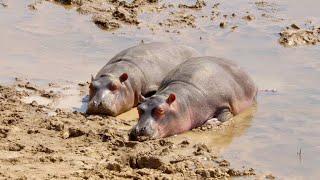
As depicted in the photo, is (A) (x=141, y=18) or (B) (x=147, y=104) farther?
(A) (x=141, y=18)

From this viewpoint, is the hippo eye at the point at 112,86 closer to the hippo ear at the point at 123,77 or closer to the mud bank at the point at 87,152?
the hippo ear at the point at 123,77

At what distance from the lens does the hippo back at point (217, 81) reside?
32.2 ft

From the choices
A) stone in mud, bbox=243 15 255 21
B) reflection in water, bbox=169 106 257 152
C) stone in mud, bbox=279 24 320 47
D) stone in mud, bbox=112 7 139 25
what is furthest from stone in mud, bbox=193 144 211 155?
stone in mud, bbox=243 15 255 21

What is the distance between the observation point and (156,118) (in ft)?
29.0

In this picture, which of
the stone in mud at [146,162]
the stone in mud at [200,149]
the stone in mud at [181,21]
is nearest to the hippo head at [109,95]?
the stone in mud at [200,149]

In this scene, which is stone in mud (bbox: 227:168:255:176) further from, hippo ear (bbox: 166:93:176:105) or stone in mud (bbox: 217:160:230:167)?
hippo ear (bbox: 166:93:176:105)

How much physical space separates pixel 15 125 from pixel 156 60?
3004mm

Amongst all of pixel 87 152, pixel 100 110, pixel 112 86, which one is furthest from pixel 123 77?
pixel 87 152

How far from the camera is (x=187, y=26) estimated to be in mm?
14547

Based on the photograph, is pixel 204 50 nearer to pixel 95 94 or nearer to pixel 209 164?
pixel 95 94

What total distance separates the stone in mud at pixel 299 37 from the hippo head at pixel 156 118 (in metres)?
4.93

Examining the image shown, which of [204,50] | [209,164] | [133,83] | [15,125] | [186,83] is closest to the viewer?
[209,164]

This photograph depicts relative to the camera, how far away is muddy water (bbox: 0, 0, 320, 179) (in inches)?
342

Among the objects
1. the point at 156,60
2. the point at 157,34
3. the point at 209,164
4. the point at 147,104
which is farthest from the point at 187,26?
the point at 209,164
